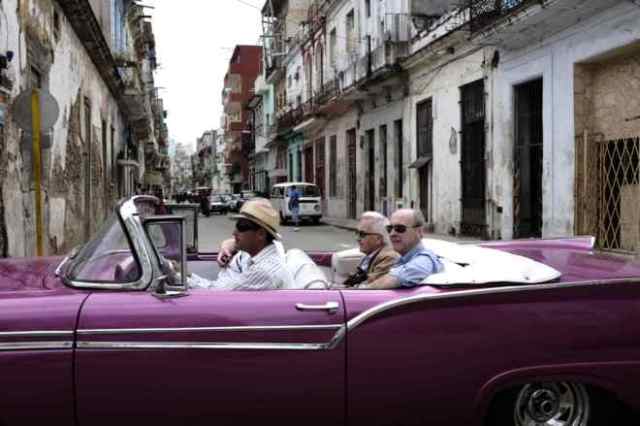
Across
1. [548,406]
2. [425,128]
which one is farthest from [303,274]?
[425,128]

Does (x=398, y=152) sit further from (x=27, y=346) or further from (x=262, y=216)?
(x=27, y=346)

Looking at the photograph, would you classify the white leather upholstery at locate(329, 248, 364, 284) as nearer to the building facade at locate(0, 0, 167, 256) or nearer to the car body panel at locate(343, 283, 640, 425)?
the car body panel at locate(343, 283, 640, 425)

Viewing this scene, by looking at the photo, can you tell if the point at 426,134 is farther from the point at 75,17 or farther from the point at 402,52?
the point at 75,17

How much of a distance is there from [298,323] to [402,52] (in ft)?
63.3

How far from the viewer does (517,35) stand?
14.2 m

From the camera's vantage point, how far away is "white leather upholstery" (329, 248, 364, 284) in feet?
14.7

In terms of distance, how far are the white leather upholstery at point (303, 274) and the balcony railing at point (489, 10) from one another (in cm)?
1069

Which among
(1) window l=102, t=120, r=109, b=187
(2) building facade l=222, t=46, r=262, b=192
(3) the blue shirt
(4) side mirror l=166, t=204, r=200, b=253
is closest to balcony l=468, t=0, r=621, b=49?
(4) side mirror l=166, t=204, r=200, b=253

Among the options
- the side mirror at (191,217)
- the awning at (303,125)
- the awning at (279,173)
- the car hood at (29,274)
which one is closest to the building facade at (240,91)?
the awning at (279,173)

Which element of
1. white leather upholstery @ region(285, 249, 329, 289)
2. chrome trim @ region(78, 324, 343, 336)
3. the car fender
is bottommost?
the car fender

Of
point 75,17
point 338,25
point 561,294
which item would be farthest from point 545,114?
point 338,25

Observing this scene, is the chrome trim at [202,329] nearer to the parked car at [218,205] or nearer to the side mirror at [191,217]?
the side mirror at [191,217]

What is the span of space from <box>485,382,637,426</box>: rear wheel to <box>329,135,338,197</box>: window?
27523 millimetres

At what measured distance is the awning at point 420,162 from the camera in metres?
20.0
